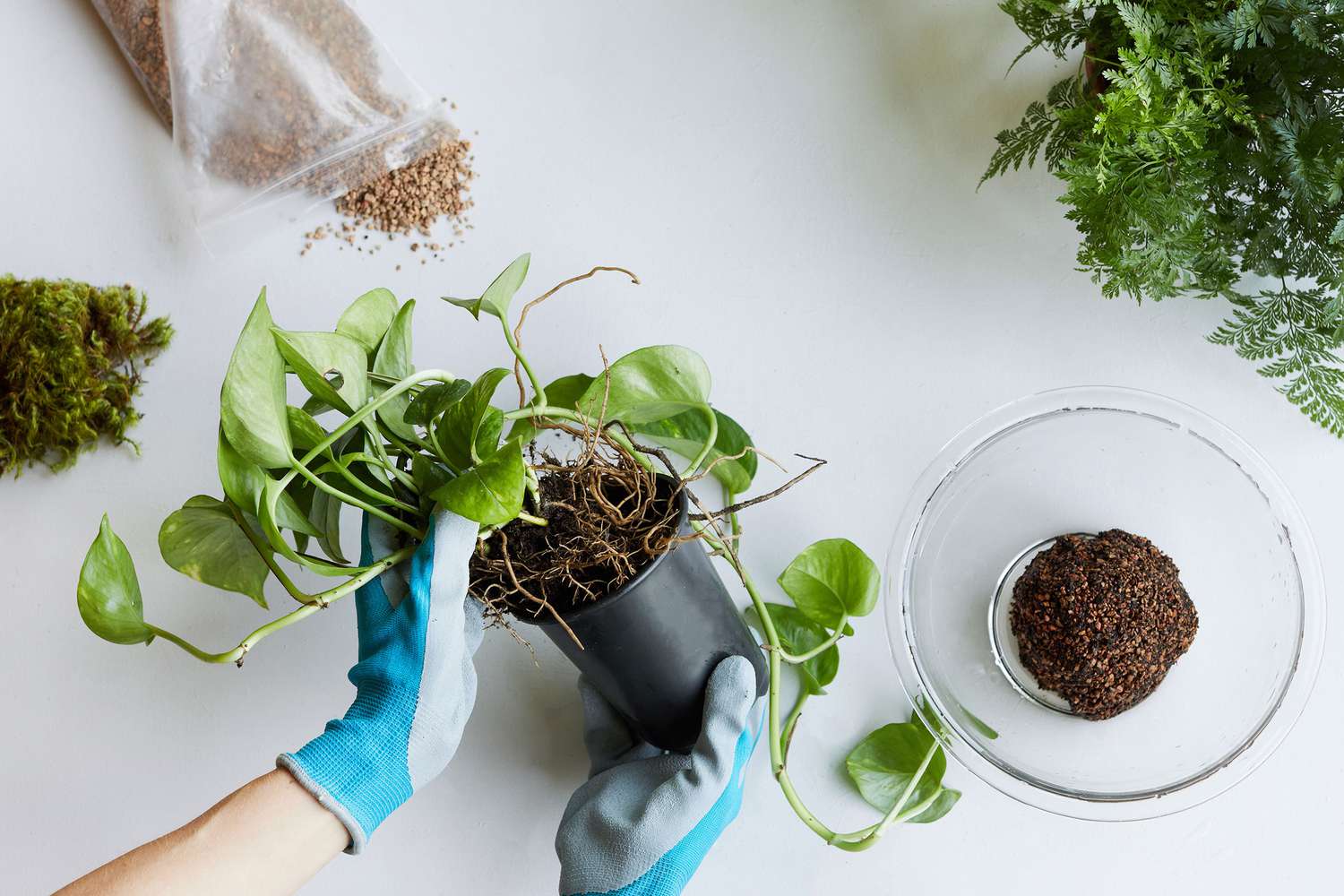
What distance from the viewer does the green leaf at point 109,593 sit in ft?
2.31

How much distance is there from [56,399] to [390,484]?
1.58ft

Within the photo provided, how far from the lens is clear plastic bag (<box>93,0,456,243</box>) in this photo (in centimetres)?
108

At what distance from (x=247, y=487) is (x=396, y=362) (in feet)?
0.51

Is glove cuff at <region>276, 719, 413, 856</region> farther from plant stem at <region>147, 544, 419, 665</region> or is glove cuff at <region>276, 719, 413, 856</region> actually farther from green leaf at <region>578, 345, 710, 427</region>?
green leaf at <region>578, 345, 710, 427</region>

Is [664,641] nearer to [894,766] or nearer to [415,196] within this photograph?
[894,766]

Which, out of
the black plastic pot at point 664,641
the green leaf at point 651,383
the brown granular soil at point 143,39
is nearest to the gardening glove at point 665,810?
the black plastic pot at point 664,641

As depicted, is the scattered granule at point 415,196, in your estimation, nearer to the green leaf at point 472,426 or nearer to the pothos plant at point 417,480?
the pothos plant at point 417,480

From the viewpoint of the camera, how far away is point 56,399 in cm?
106

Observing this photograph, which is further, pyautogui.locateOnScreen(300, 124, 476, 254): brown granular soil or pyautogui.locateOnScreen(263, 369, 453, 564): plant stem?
pyautogui.locateOnScreen(300, 124, 476, 254): brown granular soil

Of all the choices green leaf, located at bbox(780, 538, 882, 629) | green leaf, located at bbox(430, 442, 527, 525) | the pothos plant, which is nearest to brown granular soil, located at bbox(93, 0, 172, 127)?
the pothos plant

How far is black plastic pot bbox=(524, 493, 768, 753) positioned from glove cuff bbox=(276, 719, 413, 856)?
0.18m

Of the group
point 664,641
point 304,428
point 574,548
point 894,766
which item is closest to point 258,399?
point 304,428

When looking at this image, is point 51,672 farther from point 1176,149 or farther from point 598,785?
point 1176,149

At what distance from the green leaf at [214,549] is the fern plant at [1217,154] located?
2.59ft
